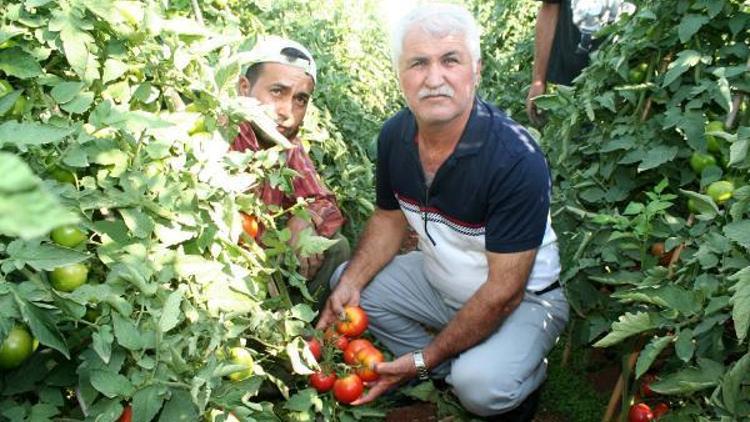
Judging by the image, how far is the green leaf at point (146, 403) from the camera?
3.93 feet

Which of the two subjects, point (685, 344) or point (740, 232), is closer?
point (740, 232)

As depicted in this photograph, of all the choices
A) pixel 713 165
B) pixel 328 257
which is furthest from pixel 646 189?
pixel 328 257

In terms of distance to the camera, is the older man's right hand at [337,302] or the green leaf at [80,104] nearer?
the green leaf at [80,104]

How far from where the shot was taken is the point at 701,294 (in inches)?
62.4

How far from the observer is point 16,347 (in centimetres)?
115

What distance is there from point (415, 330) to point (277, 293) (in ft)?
2.86

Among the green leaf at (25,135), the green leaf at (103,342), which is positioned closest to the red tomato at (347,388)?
the green leaf at (103,342)

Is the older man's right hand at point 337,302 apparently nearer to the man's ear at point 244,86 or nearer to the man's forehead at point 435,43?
the man's ear at point 244,86

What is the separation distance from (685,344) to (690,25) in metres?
0.96

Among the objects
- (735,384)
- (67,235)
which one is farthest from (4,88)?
(735,384)

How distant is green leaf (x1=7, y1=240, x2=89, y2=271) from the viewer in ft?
3.48

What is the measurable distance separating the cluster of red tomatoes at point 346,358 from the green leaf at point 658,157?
1.04m

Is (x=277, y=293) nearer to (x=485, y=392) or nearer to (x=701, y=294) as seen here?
(x=485, y=392)

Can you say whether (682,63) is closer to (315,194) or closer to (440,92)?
(440,92)
